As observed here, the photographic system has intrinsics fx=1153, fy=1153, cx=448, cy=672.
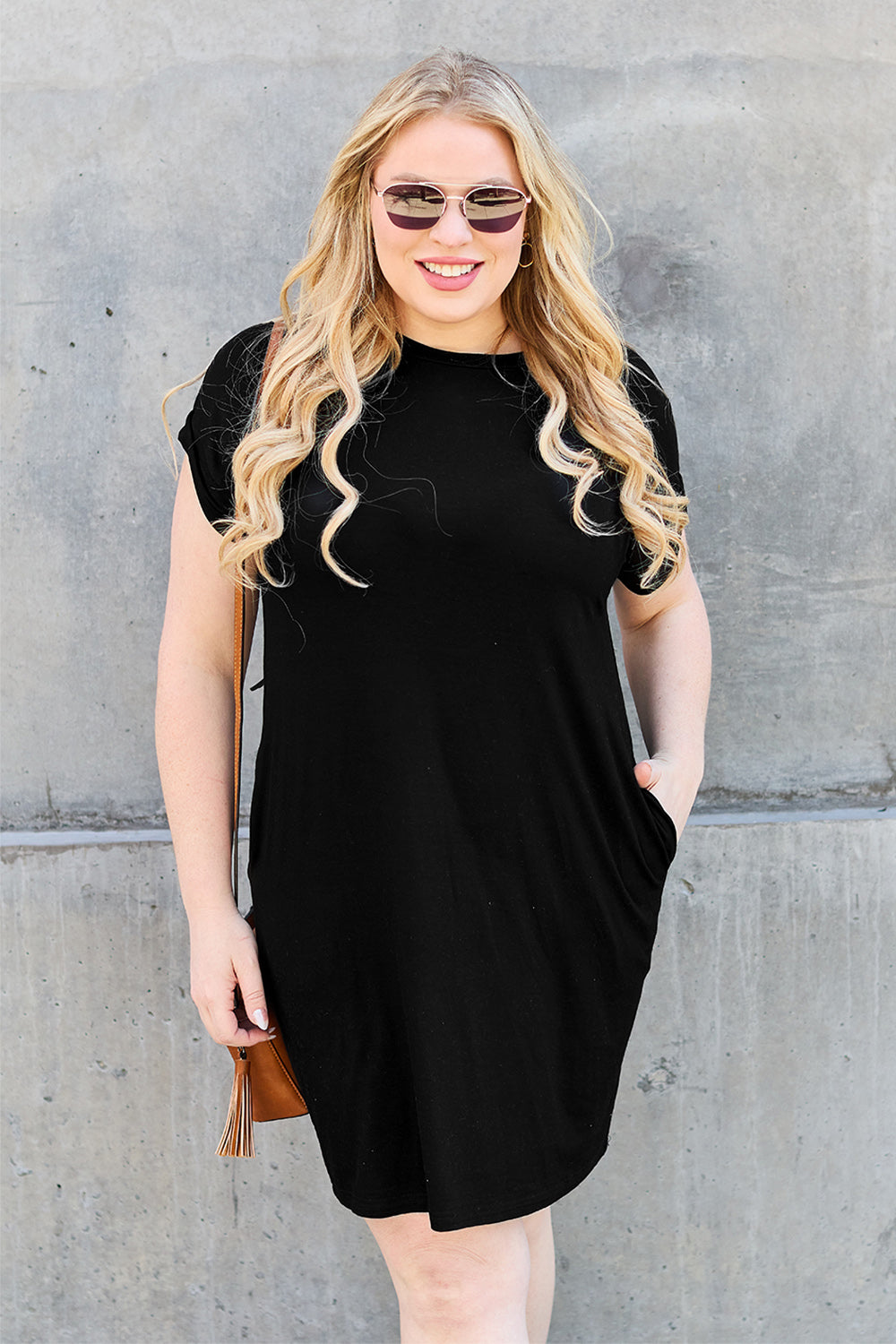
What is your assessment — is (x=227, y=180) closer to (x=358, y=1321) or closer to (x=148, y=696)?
(x=148, y=696)

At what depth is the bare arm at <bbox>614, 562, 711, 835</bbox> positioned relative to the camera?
196 centimetres

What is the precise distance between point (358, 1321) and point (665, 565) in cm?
186

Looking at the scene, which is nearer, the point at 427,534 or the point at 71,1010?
the point at 427,534

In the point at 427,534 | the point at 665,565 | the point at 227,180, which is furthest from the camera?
the point at 227,180

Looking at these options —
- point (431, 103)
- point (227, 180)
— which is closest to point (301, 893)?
point (431, 103)

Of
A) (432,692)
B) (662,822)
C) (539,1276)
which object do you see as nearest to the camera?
(432,692)

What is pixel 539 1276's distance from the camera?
2012mm

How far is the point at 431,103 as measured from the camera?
1584mm

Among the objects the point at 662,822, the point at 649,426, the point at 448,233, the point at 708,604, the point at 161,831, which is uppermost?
the point at 448,233

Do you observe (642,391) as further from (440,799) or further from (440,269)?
(440,799)

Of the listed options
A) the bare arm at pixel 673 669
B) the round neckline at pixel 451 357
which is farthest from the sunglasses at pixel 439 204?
the bare arm at pixel 673 669

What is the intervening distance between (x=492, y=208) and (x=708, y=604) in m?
1.20

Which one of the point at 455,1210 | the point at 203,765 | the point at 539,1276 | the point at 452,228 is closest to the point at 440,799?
the point at 203,765

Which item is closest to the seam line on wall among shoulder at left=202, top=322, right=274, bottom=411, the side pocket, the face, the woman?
the side pocket
